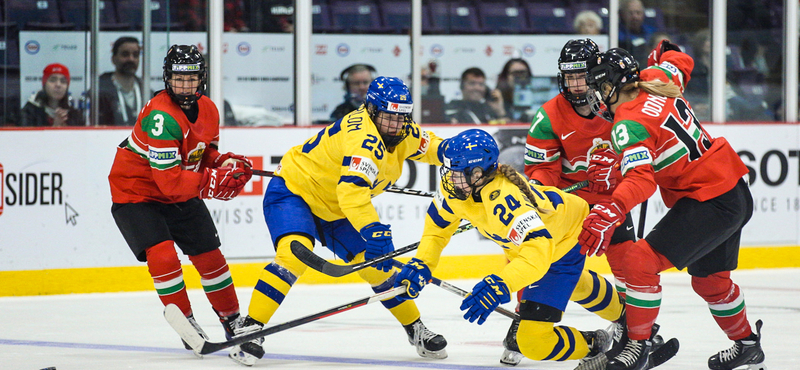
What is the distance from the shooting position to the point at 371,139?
3846 millimetres

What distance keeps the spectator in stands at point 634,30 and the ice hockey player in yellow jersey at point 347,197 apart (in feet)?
13.1

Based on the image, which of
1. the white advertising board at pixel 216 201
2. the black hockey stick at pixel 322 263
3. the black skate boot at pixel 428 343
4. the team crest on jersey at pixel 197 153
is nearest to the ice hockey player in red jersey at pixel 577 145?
the black skate boot at pixel 428 343

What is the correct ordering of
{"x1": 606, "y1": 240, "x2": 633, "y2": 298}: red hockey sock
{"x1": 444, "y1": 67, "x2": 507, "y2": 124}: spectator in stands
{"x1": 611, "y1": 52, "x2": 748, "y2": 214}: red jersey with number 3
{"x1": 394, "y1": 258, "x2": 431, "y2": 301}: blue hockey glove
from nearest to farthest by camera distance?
{"x1": 611, "y1": 52, "x2": 748, "y2": 214}: red jersey with number 3, {"x1": 394, "y1": 258, "x2": 431, "y2": 301}: blue hockey glove, {"x1": 606, "y1": 240, "x2": 633, "y2": 298}: red hockey sock, {"x1": 444, "y1": 67, "x2": 507, "y2": 124}: spectator in stands

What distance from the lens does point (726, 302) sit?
361 centimetres

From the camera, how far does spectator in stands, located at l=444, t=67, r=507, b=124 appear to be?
7516 millimetres

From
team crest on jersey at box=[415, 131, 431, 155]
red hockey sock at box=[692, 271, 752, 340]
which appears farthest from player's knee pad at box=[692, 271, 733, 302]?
team crest on jersey at box=[415, 131, 431, 155]

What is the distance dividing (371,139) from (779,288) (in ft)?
11.5

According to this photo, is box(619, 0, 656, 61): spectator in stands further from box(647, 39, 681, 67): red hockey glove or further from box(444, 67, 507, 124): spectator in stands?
box(647, 39, 681, 67): red hockey glove

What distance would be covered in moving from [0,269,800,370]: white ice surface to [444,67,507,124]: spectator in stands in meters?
1.52

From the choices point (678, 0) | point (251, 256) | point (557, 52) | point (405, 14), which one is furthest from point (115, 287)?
point (678, 0)

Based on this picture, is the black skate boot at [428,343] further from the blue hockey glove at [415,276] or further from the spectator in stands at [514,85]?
the spectator in stands at [514,85]

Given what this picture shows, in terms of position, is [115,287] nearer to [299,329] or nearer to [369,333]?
[299,329]

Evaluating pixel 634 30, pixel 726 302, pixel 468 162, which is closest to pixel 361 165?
pixel 468 162

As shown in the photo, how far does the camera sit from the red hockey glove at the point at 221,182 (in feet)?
13.7
